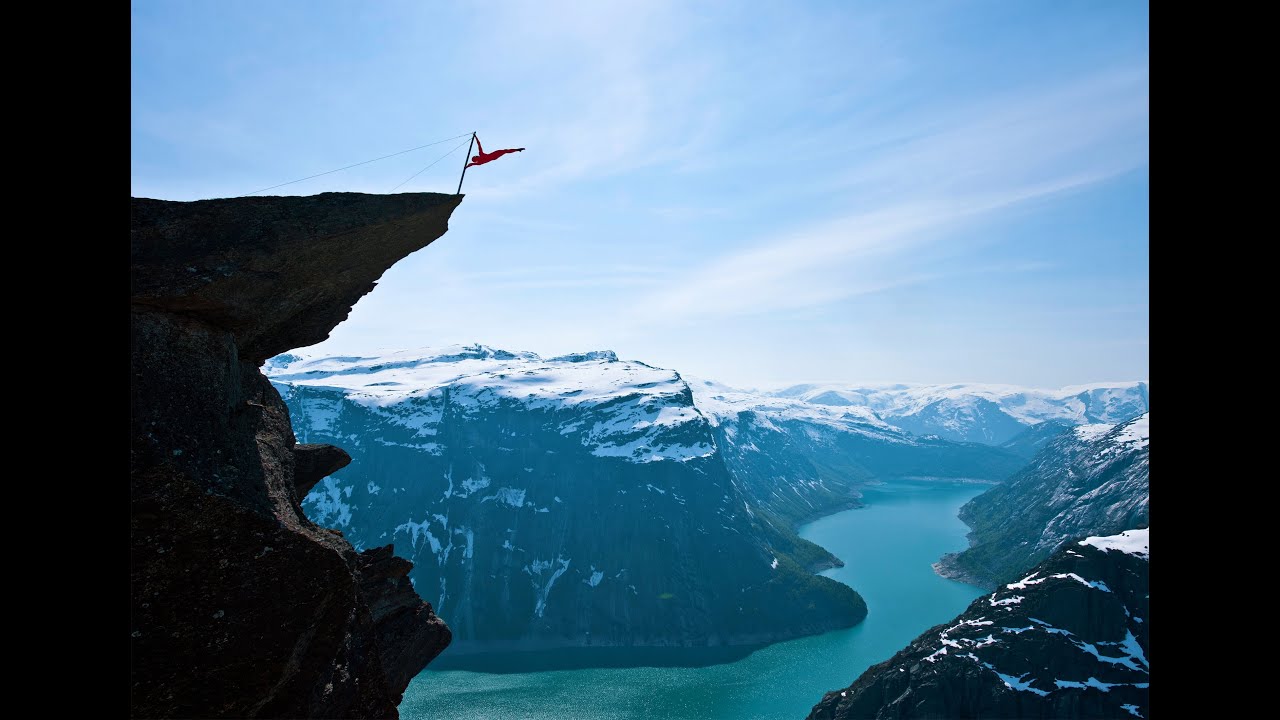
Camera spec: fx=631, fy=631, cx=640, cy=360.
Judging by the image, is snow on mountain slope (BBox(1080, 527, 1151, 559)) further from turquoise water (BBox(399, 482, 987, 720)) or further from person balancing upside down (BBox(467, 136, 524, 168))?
person balancing upside down (BBox(467, 136, 524, 168))

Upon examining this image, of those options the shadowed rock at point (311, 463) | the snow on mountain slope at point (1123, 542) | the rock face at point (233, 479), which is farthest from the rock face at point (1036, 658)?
the rock face at point (233, 479)

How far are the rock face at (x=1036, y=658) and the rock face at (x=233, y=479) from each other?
307 ft

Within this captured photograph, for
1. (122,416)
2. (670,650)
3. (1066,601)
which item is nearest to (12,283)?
(122,416)

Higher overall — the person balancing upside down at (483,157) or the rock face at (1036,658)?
the person balancing upside down at (483,157)

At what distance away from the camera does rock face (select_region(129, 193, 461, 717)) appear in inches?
399

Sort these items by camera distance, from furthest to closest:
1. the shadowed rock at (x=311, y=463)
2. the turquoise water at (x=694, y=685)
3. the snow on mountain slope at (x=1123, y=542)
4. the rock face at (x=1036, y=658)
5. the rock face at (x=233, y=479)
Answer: the turquoise water at (x=694, y=685) < the snow on mountain slope at (x=1123, y=542) < the rock face at (x=1036, y=658) < the shadowed rock at (x=311, y=463) < the rock face at (x=233, y=479)

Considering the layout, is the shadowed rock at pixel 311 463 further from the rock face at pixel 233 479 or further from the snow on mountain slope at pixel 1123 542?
the snow on mountain slope at pixel 1123 542

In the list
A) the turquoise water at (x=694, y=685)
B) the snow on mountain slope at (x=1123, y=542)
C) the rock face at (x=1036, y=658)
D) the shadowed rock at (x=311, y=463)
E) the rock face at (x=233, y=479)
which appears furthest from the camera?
the turquoise water at (x=694, y=685)

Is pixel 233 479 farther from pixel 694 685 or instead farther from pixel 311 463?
pixel 694 685

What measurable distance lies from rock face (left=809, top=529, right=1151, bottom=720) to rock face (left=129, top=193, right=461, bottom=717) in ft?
307

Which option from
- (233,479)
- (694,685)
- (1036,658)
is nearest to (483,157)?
(233,479)

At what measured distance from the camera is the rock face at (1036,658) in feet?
285

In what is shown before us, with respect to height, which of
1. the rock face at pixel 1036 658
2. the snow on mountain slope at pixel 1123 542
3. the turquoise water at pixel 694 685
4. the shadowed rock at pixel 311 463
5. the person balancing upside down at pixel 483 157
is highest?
the person balancing upside down at pixel 483 157

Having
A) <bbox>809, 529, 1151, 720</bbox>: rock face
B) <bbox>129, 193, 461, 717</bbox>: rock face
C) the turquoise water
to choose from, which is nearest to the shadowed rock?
<bbox>129, 193, 461, 717</bbox>: rock face
